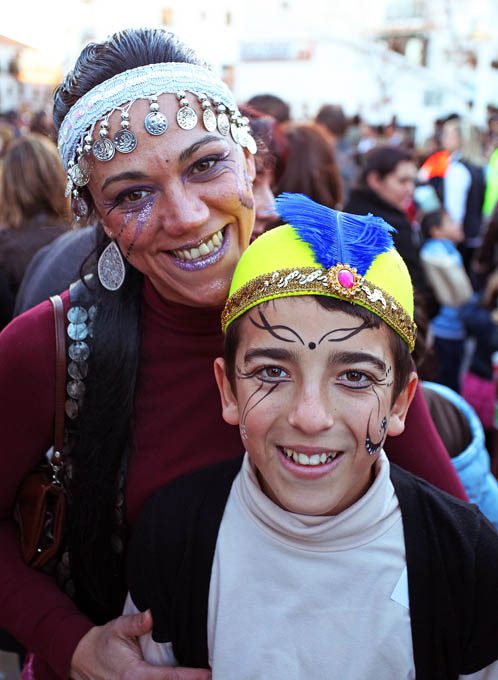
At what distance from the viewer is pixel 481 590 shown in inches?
55.6

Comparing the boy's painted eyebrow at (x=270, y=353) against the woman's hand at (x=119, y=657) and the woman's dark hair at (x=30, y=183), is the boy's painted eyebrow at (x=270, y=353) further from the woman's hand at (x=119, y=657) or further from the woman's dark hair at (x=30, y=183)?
the woman's dark hair at (x=30, y=183)

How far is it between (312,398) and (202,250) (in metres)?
0.55

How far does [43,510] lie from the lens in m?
1.83

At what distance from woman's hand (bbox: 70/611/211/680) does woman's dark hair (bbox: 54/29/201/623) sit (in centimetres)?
23

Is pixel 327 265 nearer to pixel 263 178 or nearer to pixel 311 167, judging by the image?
pixel 263 178

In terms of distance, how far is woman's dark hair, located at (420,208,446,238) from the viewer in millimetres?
5989

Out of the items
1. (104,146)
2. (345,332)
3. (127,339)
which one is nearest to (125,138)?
(104,146)

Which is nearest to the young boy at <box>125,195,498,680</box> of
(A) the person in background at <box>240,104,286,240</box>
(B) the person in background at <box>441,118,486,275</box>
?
(A) the person in background at <box>240,104,286,240</box>

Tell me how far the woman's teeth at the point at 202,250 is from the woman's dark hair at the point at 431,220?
4.67 m

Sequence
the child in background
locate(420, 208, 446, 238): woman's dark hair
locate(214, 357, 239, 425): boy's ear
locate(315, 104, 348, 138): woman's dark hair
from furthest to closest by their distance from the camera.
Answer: locate(315, 104, 348, 138): woman's dark hair, locate(420, 208, 446, 238): woman's dark hair, the child in background, locate(214, 357, 239, 425): boy's ear

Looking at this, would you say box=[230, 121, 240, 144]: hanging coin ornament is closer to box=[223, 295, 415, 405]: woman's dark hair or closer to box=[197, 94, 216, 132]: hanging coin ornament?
box=[197, 94, 216, 132]: hanging coin ornament

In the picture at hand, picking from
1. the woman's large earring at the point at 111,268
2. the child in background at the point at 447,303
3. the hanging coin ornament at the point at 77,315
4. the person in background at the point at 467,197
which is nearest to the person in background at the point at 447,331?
the child in background at the point at 447,303

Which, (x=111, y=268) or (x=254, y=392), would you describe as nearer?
(x=254, y=392)

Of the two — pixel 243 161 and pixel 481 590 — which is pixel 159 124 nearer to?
pixel 243 161
